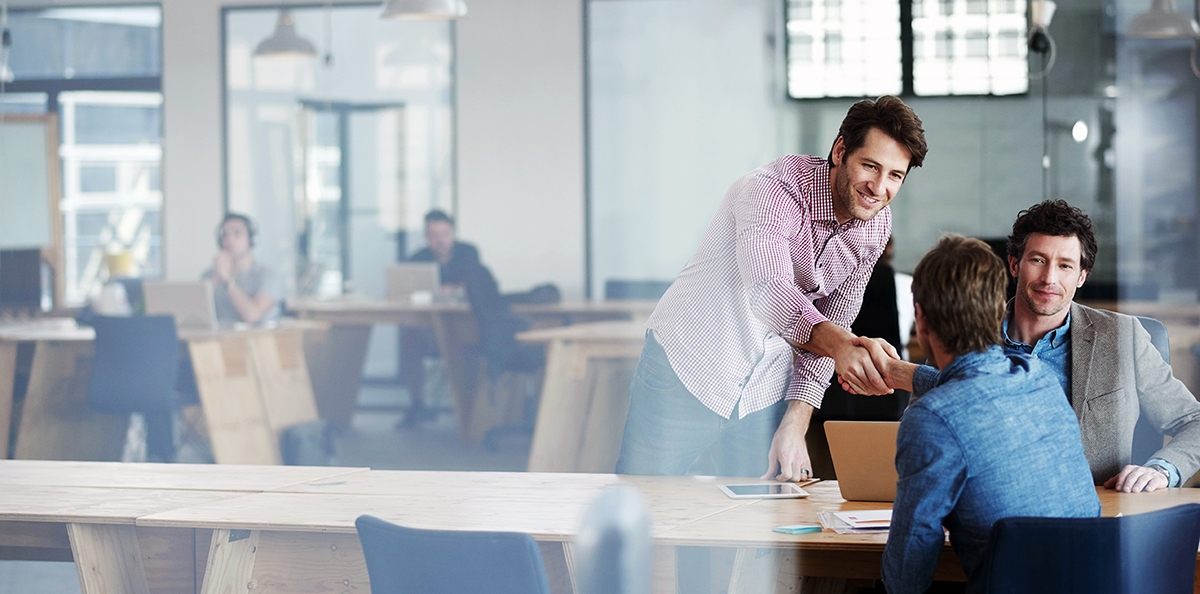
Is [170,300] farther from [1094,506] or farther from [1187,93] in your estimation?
[1187,93]

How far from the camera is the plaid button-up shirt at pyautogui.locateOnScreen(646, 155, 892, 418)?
192cm

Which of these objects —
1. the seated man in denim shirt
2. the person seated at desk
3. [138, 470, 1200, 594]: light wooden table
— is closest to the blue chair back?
the person seated at desk

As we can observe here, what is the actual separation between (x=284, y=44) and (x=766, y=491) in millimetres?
4999

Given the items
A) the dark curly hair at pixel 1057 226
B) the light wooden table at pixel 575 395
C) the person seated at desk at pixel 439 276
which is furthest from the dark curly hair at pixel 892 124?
the person seated at desk at pixel 439 276

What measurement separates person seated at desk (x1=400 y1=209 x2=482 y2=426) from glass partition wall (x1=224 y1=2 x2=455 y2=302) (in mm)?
660

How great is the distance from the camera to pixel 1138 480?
5.78ft

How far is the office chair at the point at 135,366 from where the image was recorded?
12.8ft

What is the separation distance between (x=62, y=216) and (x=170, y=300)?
1.11m

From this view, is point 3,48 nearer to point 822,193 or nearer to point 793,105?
point 822,193

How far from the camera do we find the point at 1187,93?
5.10 m

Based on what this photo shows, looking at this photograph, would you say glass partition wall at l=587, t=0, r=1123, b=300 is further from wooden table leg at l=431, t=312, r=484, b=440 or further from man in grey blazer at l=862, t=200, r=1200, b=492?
man in grey blazer at l=862, t=200, r=1200, b=492

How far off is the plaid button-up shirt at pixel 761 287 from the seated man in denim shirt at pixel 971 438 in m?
0.53

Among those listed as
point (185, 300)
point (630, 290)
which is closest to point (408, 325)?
point (630, 290)

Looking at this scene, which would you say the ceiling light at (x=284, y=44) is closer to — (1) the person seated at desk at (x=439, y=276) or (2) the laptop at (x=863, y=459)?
(1) the person seated at desk at (x=439, y=276)
